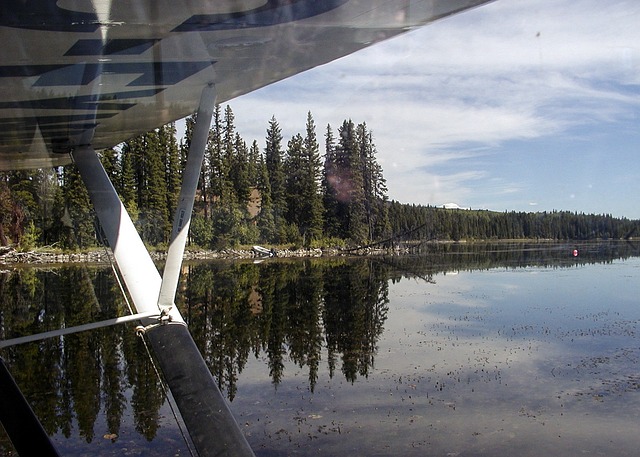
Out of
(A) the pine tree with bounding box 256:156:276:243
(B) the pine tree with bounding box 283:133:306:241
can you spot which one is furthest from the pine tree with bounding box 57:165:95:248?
(B) the pine tree with bounding box 283:133:306:241

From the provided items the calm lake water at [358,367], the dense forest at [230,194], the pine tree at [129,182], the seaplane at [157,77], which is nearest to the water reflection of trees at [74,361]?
the calm lake water at [358,367]

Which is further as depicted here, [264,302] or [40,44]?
[264,302]

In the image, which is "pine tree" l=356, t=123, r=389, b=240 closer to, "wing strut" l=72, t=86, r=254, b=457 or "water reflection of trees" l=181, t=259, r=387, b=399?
"water reflection of trees" l=181, t=259, r=387, b=399

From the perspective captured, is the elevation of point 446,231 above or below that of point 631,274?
above

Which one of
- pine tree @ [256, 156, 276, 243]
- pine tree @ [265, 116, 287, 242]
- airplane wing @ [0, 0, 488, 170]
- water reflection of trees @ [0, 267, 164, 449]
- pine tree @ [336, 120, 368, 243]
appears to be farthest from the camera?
pine tree @ [265, 116, 287, 242]

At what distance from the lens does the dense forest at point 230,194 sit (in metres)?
5.72

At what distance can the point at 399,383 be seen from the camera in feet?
33.1

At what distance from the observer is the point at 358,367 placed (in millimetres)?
11289

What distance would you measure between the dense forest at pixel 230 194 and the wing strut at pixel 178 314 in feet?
2.23

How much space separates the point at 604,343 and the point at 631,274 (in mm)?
15445

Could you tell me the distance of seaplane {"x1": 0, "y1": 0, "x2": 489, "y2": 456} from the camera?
188 centimetres

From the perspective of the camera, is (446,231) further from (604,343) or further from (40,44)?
(40,44)

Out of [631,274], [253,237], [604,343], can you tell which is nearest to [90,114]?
[253,237]

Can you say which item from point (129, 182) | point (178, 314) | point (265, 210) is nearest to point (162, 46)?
point (178, 314)
